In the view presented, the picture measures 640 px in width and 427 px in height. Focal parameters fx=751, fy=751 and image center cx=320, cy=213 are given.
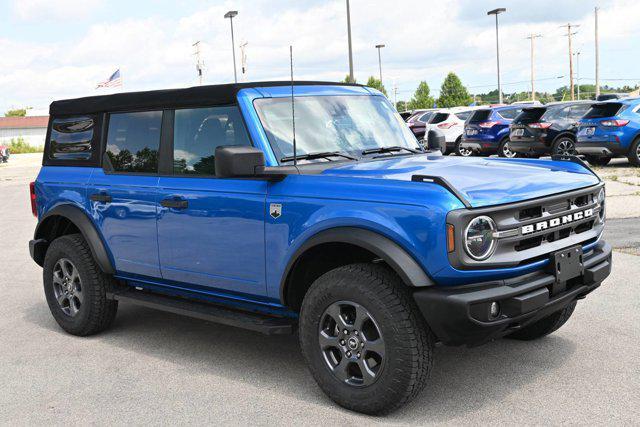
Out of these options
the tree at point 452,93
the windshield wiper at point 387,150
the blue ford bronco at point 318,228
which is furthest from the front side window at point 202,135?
the tree at point 452,93

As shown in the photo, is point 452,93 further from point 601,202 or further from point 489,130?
point 601,202

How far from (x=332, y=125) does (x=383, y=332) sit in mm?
1674

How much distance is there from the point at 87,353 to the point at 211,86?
86.6 inches

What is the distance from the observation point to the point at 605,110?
1720 centimetres

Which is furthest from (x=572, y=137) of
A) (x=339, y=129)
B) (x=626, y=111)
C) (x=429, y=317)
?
(x=429, y=317)

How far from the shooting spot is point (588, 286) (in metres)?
4.34

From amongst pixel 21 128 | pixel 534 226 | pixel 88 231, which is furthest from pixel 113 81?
pixel 21 128

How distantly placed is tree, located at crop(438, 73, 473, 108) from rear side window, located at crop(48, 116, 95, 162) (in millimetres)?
65036

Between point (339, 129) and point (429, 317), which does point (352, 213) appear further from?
point (339, 129)

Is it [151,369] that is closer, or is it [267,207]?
[267,207]

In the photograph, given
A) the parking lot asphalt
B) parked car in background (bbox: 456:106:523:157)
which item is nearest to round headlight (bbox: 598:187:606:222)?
the parking lot asphalt

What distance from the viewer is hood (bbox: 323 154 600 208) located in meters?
3.96

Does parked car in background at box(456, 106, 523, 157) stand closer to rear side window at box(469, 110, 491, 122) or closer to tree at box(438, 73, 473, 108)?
rear side window at box(469, 110, 491, 122)

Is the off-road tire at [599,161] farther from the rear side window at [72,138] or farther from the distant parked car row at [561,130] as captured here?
the rear side window at [72,138]
